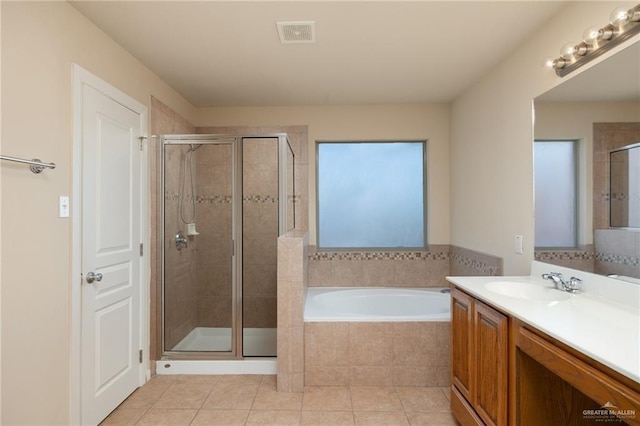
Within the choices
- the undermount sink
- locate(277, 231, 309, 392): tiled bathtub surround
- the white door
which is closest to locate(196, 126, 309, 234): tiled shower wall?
locate(277, 231, 309, 392): tiled bathtub surround

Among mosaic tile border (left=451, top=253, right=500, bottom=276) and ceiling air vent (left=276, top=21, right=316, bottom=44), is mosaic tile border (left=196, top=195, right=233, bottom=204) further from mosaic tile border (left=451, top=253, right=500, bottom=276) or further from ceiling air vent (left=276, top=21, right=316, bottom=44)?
mosaic tile border (left=451, top=253, right=500, bottom=276)

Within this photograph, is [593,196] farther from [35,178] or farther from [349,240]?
[35,178]

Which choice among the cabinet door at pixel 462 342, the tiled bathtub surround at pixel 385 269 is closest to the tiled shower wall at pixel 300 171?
the tiled bathtub surround at pixel 385 269

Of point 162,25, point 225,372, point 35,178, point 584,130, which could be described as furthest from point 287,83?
point 225,372

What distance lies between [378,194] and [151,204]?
2.31 metres

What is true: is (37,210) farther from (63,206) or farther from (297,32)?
(297,32)

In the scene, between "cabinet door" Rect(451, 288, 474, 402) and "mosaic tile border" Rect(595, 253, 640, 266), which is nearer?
"mosaic tile border" Rect(595, 253, 640, 266)

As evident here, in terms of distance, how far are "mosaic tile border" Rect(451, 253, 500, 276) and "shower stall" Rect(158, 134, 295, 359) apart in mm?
1745

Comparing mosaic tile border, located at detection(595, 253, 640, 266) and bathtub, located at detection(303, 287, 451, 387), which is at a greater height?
mosaic tile border, located at detection(595, 253, 640, 266)

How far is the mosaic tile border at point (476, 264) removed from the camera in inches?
104

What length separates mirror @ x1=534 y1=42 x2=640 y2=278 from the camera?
58.8 inches

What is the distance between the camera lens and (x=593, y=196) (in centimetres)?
171

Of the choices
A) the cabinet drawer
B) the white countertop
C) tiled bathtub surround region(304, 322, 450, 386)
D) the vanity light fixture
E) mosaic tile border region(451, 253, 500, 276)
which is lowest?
tiled bathtub surround region(304, 322, 450, 386)

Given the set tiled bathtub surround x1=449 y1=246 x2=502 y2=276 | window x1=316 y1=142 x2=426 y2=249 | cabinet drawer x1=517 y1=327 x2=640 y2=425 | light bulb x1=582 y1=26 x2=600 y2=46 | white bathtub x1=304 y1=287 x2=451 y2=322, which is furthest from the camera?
window x1=316 y1=142 x2=426 y2=249
